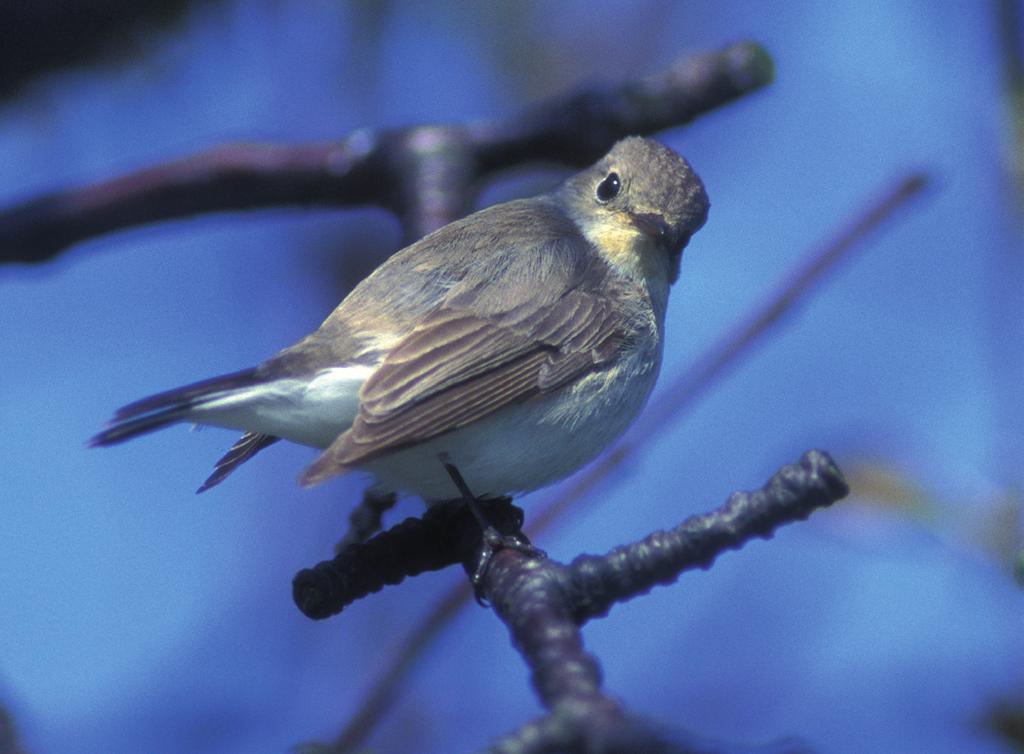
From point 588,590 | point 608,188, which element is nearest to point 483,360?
point 608,188

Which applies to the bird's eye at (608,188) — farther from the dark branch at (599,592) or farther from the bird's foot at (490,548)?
the dark branch at (599,592)

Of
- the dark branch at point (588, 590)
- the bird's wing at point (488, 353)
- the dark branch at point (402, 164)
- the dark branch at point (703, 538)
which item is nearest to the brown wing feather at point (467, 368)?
the bird's wing at point (488, 353)

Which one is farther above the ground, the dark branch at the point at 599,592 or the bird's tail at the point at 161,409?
the bird's tail at the point at 161,409

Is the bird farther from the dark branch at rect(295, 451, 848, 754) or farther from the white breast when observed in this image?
the dark branch at rect(295, 451, 848, 754)

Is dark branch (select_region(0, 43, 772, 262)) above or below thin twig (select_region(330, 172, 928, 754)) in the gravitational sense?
above

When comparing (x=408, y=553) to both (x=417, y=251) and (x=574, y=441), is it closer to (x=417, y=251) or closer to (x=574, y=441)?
(x=574, y=441)

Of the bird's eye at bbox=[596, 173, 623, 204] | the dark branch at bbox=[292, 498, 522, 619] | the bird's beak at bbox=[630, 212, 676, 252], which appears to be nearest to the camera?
the dark branch at bbox=[292, 498, 522, 619]

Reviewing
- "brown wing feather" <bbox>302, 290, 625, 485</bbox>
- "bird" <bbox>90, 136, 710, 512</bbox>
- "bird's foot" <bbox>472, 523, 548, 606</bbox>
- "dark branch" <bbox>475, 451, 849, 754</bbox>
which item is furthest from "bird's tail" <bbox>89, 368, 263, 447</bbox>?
"dark branch" <bbox>475, 451, 849, 754</bbox>

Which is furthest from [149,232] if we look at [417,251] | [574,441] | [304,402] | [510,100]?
[510,100]
